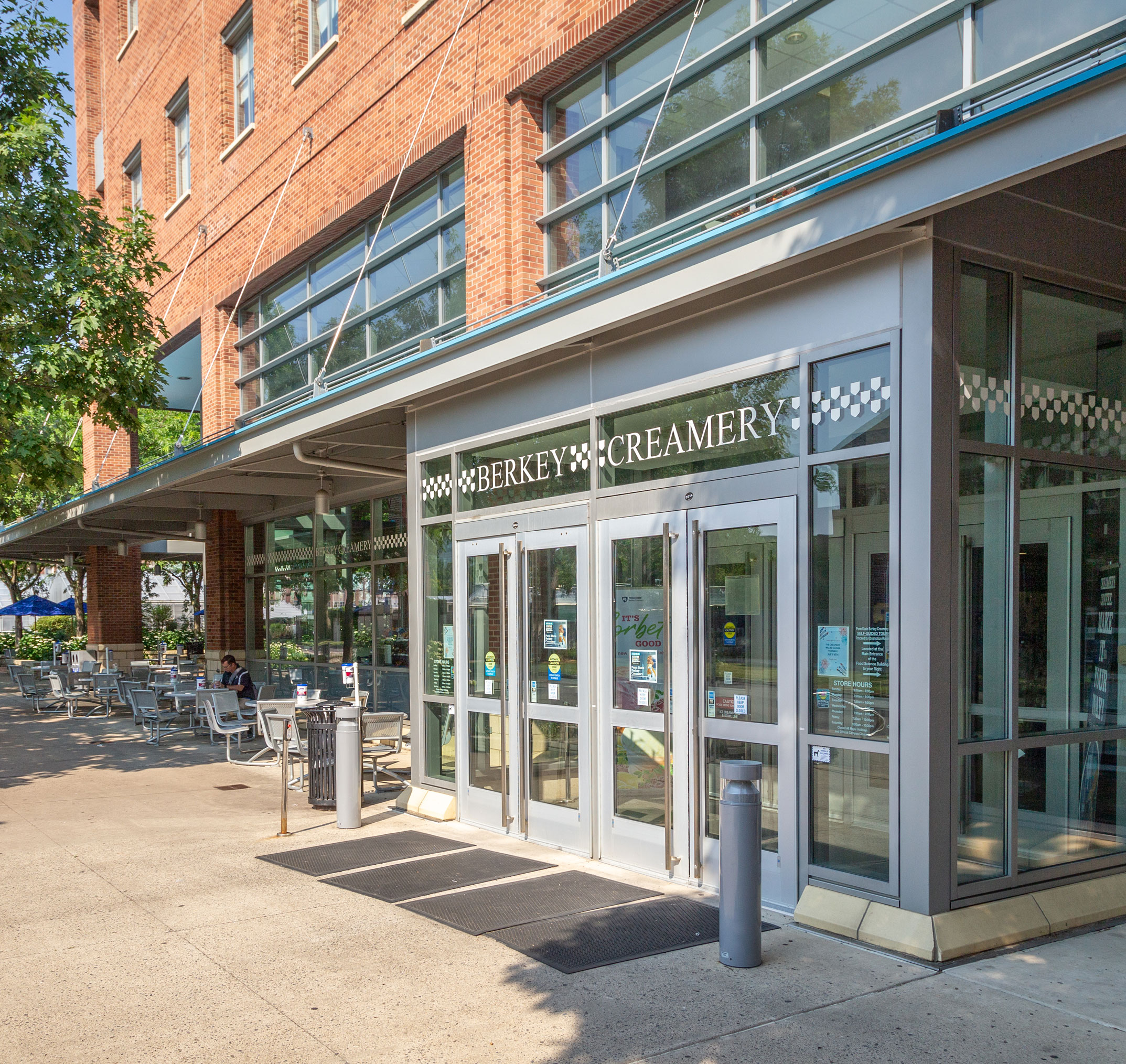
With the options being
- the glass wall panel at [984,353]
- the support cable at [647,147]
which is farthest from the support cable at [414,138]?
the glass wall panel at [984,353]

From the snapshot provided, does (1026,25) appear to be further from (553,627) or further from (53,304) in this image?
(53,304)

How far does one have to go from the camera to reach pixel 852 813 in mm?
6266

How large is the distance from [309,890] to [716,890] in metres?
2.82

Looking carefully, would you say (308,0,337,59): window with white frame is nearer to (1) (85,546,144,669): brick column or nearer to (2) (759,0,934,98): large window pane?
(2) (759,0,934,98): large window pane

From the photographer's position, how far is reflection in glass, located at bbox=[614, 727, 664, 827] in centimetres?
764

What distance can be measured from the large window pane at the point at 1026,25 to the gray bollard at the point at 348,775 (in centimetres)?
713

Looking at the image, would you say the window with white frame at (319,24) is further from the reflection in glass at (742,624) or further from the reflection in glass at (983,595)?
the reflection in glass at (983,595)

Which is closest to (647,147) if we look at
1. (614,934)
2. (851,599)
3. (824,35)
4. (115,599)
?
(824,35)

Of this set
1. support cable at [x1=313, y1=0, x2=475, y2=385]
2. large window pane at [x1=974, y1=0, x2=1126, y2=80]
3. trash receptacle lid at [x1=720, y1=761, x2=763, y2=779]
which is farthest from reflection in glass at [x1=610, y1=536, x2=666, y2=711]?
support cable at [x1=313, y1=0, x2=475, y2=385]

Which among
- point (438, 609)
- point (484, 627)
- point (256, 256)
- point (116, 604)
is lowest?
point (116, 604)

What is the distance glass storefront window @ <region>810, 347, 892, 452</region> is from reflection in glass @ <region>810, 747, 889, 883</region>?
1.84 meters

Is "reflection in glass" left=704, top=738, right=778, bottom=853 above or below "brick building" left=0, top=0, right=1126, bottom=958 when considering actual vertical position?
below

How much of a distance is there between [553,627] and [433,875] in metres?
2.15

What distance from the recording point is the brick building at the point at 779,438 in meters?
5.97
